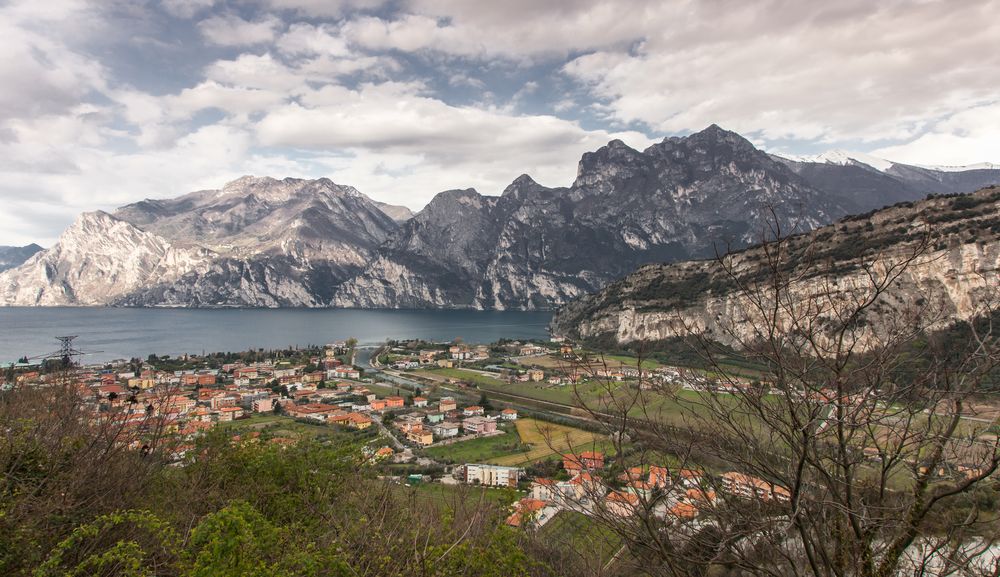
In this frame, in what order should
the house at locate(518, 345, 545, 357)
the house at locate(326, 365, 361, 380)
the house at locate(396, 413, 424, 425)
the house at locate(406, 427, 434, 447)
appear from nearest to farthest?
1. the house at locate(406, 427, 434, 447)
2. the house at locate(396, 413, 424, 425)
3. the house at locate(326, 365, 361, 380)
4. the house at locate(518, 345, 545, 357)

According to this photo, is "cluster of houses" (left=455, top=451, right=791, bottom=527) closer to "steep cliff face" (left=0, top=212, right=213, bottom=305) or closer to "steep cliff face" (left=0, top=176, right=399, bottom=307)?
"steep cliff face" (left=0, top=176, right=399, bottom=307)

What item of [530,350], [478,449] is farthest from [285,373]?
[478,449]

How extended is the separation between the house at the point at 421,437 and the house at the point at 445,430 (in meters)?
0.89

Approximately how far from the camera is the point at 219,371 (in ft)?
178

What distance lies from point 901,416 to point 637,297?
7851cm

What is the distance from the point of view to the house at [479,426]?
3284 cm

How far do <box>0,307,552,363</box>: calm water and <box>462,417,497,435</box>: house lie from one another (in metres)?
48.8

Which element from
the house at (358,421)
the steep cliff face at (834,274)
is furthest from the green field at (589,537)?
the house at (358,421)

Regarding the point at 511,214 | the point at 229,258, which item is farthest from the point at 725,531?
the point at 229,258

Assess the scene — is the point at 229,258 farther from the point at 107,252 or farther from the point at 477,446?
the point at 477,446

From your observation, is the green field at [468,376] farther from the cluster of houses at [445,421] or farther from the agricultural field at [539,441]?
the agricultural field at [539,441]

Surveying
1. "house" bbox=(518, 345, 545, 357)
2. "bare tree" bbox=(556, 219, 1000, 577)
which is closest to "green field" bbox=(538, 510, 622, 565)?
"bare tree" bbox=(556, 219, 1000, 577)

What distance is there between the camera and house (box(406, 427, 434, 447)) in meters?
30.3

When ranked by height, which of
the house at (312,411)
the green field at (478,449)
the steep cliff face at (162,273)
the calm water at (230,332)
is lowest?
the green field at (478,449)
